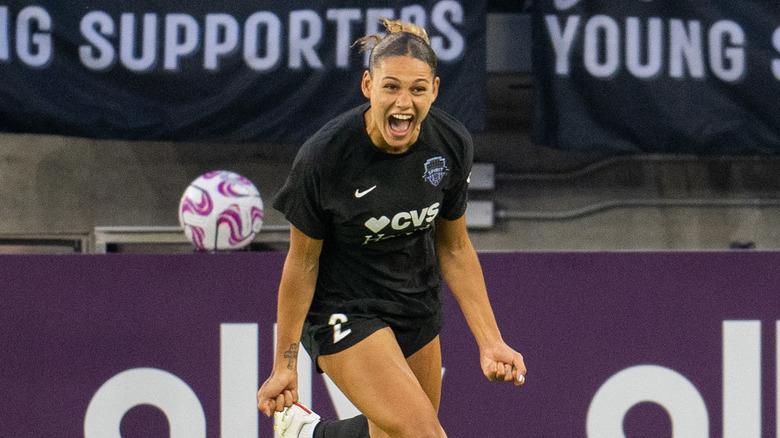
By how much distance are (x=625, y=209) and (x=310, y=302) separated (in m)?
3.85

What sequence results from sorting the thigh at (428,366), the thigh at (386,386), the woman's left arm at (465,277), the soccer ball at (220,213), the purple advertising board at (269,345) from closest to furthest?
the thigh at (386,386), the woman's left arm at (465,277), the thigh at (428,366), the purple advertising board at (269,345), the soccer ball at (220,213)

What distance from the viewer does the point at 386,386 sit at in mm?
2451

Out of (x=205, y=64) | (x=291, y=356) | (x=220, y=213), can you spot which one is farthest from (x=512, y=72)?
(x=291, y=356)

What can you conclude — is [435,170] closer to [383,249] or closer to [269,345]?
[383,249]

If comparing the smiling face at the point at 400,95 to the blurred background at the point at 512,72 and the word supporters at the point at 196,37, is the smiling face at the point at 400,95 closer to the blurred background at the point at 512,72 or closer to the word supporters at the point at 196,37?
→ the blurred background at the point at 512,72

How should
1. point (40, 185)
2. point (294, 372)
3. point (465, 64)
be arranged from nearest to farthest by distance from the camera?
point (294, 372) < point (465, 64) < point (40, 185)

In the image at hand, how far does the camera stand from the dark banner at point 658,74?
5.06m

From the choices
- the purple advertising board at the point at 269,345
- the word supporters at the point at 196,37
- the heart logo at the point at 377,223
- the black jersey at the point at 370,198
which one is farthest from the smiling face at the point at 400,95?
the word supporters at the point at 196,37

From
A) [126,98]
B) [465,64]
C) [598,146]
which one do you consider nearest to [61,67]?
[126,98]

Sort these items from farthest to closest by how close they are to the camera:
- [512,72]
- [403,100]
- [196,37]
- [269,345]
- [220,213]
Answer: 1. [512,72]
2. [196,37]
3. [220,213]
4. [269,345]
5. [403,100]

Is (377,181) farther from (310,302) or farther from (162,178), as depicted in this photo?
(162,178)

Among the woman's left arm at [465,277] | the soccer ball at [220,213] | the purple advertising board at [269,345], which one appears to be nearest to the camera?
the woman's left arm at [465,277]

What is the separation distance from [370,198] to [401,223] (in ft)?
0.40

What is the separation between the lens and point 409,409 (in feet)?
7.95
